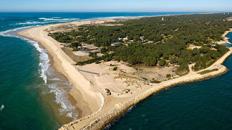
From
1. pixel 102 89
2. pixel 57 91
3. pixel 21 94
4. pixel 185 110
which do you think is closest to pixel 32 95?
pixel 21 94

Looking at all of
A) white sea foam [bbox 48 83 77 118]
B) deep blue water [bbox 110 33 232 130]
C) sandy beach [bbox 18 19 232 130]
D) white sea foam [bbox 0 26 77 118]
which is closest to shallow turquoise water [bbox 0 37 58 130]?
white sea foam [bbox 0 26 77 118]

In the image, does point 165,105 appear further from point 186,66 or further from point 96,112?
point 186,66

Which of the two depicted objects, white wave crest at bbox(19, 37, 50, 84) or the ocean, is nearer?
→ the ocean

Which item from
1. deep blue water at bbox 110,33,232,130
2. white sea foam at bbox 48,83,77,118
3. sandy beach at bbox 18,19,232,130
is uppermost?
sandy beach at bbox 18,19,232,130

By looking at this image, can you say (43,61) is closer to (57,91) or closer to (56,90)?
(56,90)

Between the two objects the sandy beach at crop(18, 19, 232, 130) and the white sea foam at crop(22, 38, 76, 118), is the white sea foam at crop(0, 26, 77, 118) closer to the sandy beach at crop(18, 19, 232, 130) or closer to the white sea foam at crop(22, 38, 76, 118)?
the white sea foam at crop(22, 38, 76, 118)
